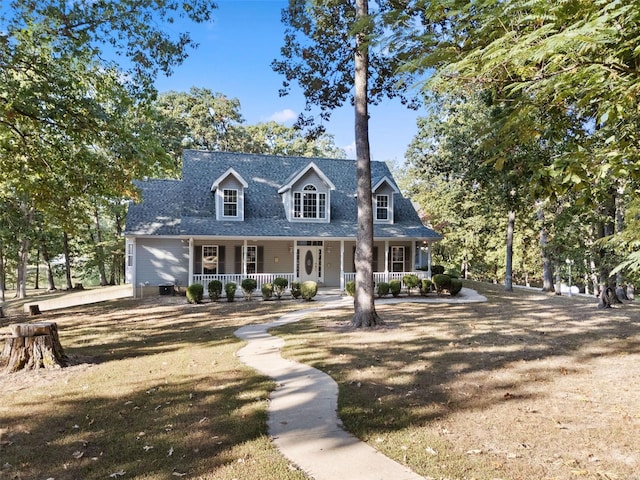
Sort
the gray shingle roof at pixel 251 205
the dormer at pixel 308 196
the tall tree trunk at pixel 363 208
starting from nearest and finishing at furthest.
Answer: the tall tree trunk at pixel 363 208
the gray shingle roof at pixel 251 205
the dormer at pixel 308 196

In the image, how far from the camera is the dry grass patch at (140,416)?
4.07m

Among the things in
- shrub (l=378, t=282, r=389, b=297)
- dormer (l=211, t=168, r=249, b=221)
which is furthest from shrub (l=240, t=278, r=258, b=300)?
shrub (l=378, t=282, r=389, b=297)

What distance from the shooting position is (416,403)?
5.70m

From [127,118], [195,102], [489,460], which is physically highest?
[195,102]

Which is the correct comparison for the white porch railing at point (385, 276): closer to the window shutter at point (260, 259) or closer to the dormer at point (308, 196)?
the dormer at point (308, 196)

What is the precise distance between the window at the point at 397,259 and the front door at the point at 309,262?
413 centimetres

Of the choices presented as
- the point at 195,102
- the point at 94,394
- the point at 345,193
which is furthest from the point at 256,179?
the point at 94,394

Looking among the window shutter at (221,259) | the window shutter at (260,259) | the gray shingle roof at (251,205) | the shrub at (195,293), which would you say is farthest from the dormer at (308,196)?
the shrub at (195,293)

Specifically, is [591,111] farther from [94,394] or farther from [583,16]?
[94,394]

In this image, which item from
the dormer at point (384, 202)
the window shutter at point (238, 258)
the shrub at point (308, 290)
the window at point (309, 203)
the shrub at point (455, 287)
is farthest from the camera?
the dormer at point (384, 202)

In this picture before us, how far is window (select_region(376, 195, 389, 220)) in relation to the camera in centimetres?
2356

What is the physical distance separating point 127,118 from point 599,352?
12.2 meters

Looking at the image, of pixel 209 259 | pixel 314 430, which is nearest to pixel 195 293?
pixel 209 259

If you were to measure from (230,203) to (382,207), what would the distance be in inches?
325
